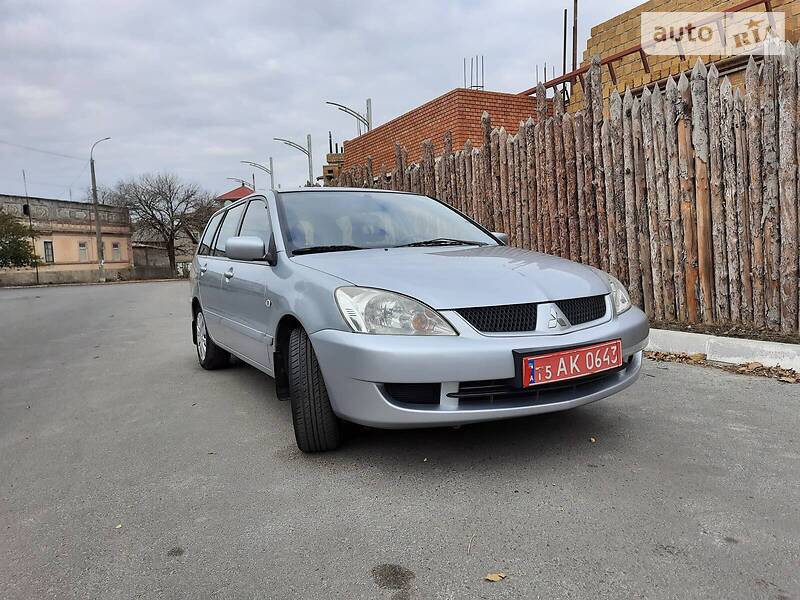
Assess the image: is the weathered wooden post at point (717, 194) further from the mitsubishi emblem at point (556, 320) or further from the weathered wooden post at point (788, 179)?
the mitsubishi emblem at point (556, 320)

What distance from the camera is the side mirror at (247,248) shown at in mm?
3537

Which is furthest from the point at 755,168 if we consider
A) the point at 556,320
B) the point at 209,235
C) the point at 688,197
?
the point at 209,235

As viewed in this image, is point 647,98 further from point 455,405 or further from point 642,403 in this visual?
point 455,405

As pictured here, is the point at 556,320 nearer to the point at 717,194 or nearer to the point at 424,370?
the point at 424,370

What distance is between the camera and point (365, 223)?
390cm

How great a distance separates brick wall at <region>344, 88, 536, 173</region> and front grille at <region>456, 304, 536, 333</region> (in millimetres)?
9903

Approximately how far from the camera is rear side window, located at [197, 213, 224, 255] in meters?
5.43

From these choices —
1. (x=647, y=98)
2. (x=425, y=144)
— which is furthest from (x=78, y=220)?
(x=647, y=98)

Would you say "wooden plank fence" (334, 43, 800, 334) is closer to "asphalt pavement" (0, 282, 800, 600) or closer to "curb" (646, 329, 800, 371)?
"curb" (646, 329, 800, 371)

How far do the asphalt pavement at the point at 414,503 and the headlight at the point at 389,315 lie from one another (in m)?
0.70

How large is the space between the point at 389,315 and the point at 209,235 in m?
3.42

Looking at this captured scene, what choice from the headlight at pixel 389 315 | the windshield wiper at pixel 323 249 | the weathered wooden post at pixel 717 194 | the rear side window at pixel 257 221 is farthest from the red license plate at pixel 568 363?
the weathered wooden post at pixel 717 194

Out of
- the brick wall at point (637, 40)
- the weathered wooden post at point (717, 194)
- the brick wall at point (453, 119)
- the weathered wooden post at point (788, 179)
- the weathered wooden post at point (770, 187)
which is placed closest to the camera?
the weathered wooden post at point (788, 179)

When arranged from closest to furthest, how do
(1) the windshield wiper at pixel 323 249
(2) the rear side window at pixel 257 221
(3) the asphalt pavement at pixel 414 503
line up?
(3) the asphalt pavement at pixel 414 503 → (1) the windshield wiper at pixel 323 249 → (2) the rear side window at pixel 257 221
